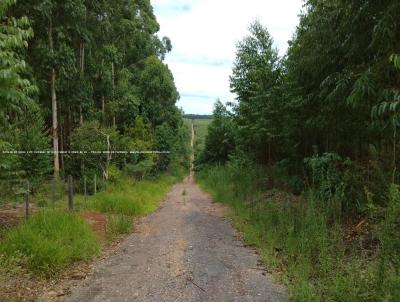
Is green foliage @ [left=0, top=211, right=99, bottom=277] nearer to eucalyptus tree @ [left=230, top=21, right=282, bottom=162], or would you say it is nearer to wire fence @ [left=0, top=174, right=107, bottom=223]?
wire fence @ [left=0, top=174, right=107, bottom=223]

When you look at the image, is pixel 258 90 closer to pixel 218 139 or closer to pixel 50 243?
pixel 50 243

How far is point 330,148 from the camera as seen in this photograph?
39.1 ft

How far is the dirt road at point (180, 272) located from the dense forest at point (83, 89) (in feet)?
16.9

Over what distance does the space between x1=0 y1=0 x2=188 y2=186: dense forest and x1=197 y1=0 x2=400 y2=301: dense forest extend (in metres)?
6.72

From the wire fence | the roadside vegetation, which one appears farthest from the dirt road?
the wire fence

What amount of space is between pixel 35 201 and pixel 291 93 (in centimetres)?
881

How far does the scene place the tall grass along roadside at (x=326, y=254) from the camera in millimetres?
4562

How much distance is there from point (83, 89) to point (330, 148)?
12424 mm

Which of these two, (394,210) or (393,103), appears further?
(393,103)

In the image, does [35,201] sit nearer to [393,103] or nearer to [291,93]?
[291,93]

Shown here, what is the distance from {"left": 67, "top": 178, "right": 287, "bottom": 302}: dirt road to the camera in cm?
535

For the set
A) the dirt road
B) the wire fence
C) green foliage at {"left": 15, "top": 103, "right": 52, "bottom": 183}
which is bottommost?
the dirt road

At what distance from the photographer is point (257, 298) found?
519 centimetres

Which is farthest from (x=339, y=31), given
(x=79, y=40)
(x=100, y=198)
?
(x=79, y=40)
